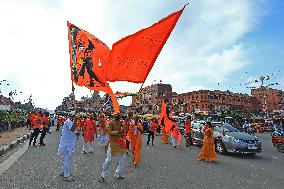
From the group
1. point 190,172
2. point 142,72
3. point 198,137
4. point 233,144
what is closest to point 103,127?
point 198,137

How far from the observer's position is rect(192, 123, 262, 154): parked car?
46.3ft

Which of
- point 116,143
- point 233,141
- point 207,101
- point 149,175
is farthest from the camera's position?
point 207,101

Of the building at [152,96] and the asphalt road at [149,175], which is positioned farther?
the building at [152,96]

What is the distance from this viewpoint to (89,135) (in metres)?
14.7

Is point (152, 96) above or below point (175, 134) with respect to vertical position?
above

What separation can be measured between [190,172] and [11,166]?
223 inches

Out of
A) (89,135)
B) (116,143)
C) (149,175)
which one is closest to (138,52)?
(116,143)

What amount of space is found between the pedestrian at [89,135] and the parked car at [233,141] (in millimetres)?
6118

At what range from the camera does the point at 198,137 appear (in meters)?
18.6

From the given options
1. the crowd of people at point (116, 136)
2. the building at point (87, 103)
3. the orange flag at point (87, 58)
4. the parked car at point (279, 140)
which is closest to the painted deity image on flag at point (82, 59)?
the orange flag at point (87, 58)

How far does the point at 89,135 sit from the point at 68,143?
639 cm

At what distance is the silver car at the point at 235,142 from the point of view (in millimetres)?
14117

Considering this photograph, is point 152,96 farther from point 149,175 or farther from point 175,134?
point 149,175

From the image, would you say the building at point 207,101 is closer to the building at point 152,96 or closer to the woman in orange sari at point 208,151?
the building at point 152,96
